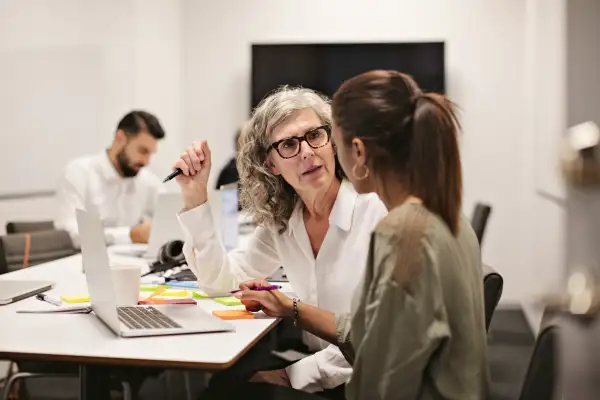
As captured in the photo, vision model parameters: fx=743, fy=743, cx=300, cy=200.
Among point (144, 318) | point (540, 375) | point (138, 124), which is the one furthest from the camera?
point (138, 124)

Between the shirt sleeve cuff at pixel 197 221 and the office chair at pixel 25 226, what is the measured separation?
4.84 feet

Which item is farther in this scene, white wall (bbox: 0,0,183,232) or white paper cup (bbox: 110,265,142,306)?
white wall (bbox: 0,0,183,232)


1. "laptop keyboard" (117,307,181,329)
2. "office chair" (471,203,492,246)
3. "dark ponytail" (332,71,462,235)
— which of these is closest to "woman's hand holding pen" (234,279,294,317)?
"laptop keyboard" (117,307,181,329)

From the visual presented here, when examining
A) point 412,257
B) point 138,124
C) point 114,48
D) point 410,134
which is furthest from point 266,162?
point 114,48

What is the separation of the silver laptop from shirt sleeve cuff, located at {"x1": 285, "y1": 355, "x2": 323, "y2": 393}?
358 mm

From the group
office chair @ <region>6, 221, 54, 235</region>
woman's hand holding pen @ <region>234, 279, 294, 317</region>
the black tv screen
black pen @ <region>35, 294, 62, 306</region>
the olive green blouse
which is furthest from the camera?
the black tv screen

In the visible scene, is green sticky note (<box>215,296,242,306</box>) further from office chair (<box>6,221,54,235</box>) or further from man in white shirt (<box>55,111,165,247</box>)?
man in white shirt (<box>55,111,165,247</box>)

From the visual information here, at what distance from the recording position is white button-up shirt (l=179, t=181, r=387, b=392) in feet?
6.77

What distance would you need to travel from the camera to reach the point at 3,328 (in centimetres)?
177

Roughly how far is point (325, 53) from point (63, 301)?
4313 millimetres

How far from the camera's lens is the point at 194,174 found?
2199mm

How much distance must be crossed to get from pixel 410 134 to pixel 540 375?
0.47 m

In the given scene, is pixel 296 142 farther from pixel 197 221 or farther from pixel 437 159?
pixel 437 159

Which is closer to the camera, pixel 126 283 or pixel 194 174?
pixel 126 283
